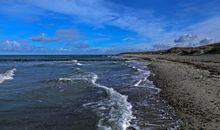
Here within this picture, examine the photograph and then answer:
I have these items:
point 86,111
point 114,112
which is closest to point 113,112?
point 114,112

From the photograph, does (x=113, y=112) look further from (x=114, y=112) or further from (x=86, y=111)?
(x=86, y=111)

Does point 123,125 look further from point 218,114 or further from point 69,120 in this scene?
point 218,114

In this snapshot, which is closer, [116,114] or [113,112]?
[116,114]

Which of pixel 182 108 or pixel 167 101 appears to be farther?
pixel 167 101

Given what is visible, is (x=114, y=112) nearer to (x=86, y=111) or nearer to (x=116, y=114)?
(x=116, y=114)

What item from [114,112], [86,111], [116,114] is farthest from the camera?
[86,111]

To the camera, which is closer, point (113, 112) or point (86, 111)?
point (113, 112)

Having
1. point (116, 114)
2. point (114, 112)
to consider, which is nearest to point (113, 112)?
point (114, 112)

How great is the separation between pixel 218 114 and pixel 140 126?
355 cm

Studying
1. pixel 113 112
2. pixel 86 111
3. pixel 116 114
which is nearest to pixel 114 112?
pixel 113 112

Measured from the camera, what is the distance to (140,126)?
37.8 feet

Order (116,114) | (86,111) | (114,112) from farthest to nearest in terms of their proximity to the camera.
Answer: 1. (86,111)
2. (114,112)
3. (116,114)

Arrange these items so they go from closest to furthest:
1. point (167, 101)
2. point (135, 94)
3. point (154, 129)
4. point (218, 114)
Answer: point (154, 129) < point (218, 114) < point (167, 101) < point (135, 94)

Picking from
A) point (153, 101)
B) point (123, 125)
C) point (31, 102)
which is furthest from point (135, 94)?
point (123, 125)
